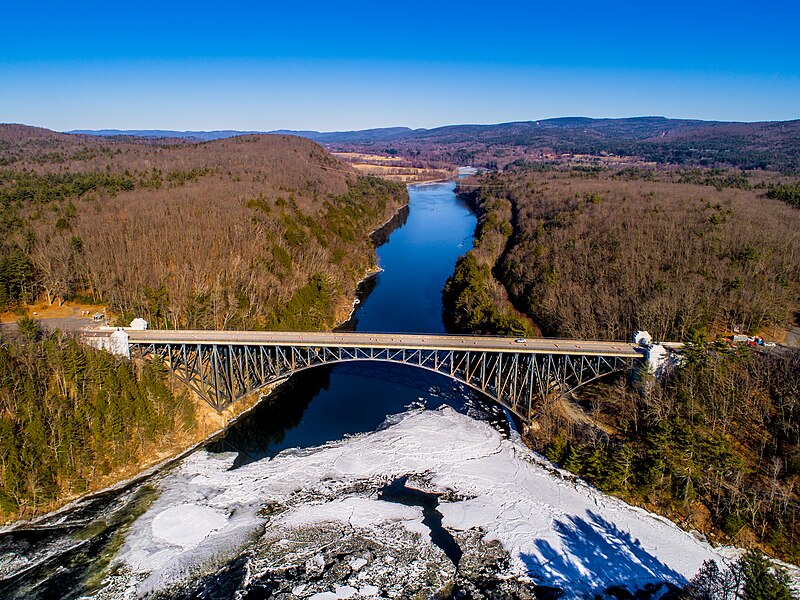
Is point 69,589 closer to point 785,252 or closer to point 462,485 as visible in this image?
point 462,485

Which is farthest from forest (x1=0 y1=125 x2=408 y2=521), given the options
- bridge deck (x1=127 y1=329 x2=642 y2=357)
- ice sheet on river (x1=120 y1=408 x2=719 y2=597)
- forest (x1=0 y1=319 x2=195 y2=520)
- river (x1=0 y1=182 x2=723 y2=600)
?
ice sheet on river (x1=120 y1=408 x2=719 y2=597)

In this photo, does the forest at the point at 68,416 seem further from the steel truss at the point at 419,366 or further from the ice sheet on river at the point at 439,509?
the ice sheet on river at the point at 439,509

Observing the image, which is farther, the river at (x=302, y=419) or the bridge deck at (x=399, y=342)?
A: the bridge deck at (x=399, y=342)

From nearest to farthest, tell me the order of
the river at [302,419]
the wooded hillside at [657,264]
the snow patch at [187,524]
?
the river at [302,419] < the snow patch at [187,524] < the wooded hillside at [657,264]

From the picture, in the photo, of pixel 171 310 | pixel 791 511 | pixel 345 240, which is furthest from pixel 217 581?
pixel 345 240

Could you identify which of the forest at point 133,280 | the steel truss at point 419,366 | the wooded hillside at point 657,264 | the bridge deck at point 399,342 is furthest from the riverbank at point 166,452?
the wooded hillside at point 657,264

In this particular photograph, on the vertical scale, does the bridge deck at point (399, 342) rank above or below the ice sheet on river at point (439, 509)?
above
